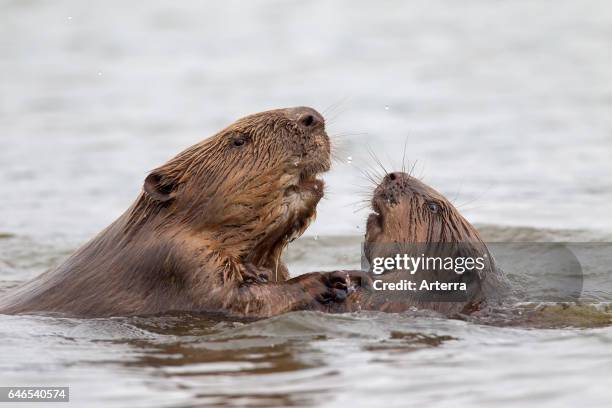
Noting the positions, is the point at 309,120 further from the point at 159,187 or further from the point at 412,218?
the point at 159,187

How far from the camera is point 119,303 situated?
8.38m

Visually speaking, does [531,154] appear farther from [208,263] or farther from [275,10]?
[275,10]

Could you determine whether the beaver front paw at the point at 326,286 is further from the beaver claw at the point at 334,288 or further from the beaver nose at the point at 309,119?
the beaver nose at the point at 309,119

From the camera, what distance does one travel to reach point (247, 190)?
8.48 m

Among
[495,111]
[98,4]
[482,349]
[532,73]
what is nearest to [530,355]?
[482,349]

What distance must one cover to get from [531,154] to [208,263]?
8392 mm

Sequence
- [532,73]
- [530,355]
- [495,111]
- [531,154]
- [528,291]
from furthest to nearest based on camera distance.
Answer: [532,73], [495,111], [531,154], [528,291], [530,355]

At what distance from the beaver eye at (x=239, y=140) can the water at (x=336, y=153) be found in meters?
0.69

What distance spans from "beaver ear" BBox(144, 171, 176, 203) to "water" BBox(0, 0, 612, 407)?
81 centimetres

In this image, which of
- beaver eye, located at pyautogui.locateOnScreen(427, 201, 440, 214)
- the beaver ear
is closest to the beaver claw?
beaver eye, located at pyautogui.locateOnScreen(427, 201, 440, 214)

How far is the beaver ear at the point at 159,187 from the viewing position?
8.47m

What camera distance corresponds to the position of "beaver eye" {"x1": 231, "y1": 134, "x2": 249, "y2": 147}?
342 inches

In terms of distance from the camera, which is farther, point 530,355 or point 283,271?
point 283,271

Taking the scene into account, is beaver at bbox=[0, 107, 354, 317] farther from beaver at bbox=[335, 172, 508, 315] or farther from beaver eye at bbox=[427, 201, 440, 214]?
beaver eye at bbox=[427, 201, 440, 214]
